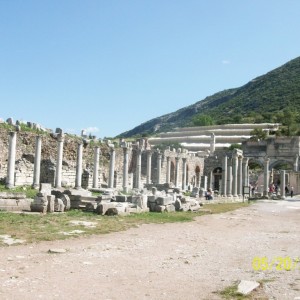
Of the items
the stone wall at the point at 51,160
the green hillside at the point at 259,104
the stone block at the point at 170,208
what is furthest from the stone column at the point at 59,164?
the green hillside at the point at 259,104

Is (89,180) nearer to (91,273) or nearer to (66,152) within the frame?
(66,152)

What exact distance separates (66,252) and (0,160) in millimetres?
20377

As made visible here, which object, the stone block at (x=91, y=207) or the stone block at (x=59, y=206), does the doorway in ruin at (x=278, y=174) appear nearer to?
the stone block at (x=91, y=207)

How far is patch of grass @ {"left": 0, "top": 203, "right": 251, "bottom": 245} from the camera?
36.7ft

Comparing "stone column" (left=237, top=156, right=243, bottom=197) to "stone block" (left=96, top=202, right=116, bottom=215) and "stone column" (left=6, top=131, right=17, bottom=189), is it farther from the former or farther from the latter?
"stone block" (left=96, top=202, right=116, bottom=215)

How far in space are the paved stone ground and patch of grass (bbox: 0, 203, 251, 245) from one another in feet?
2.35

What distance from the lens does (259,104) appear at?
12800 centimetres

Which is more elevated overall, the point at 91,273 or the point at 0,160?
the point at 0,160

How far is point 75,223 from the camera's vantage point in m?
13.7

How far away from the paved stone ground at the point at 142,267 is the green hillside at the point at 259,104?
86637 millimetres

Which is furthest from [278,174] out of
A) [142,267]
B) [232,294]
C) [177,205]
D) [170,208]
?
[232,294]

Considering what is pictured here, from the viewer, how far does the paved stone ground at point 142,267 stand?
6.55 meters

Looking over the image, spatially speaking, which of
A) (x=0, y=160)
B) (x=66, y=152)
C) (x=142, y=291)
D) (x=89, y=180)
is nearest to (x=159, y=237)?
(x=142, y=291)

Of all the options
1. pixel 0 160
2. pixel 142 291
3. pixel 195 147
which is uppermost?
pixel 195 147
